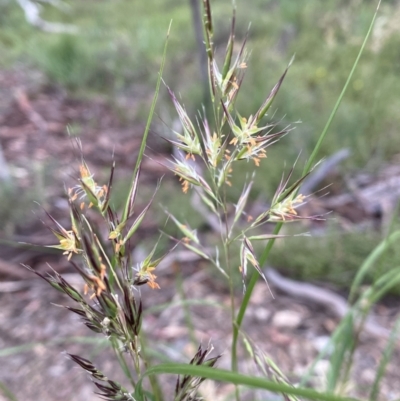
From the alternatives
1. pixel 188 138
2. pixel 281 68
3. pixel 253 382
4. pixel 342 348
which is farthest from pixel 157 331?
pixel 281 68

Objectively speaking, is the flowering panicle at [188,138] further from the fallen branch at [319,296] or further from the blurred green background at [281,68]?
the fallen branch at [319,296]

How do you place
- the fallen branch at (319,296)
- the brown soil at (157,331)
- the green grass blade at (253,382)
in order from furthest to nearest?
the fallen branch at (319,296) → the brown soil at (157,331) → the green grass blade at (253,382)

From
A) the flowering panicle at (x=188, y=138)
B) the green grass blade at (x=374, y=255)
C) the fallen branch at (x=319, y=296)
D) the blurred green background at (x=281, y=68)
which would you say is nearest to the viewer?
the flowering panicle at (x=188, y=138)

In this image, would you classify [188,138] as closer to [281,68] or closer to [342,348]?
[342,348]

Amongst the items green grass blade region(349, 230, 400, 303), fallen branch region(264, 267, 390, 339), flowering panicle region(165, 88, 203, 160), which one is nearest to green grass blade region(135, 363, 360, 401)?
flowering panicle region(165, 88, 203, 160)

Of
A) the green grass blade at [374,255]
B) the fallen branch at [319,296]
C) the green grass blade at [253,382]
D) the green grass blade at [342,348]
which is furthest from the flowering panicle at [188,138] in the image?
the fallen branch at [319,296]

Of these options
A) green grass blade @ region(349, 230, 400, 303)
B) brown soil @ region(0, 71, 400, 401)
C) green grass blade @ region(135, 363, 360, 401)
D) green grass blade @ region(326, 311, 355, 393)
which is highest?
green grass blade @ region(135, 363, 360, 401)

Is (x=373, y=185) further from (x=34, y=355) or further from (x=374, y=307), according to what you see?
(x=34, y=355)

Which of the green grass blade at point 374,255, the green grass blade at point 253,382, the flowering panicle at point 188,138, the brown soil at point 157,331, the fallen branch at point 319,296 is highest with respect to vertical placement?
the flowering panicle at point 188,138

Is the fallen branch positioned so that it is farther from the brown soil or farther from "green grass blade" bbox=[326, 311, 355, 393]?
"green grass blade" bbox=[326, 311, 355, 393]
